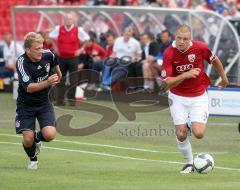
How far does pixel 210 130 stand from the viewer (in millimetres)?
18312

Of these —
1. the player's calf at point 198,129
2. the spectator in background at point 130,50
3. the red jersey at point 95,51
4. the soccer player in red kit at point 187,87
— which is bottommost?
the red jersey at point 95,51

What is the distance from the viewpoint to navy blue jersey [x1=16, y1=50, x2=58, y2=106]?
12.2 meters

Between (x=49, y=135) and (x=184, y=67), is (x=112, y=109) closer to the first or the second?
(x=184, y=67)

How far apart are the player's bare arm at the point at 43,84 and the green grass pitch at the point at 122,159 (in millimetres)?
1128

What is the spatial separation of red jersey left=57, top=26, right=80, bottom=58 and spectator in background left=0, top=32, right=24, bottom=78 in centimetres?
424

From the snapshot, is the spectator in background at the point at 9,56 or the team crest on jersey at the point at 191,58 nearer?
the team crest on jersey at the point at 191,58

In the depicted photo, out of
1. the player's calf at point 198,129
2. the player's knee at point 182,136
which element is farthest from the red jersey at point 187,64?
the player's knee at point 182,136

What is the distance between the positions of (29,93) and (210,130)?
6.73m

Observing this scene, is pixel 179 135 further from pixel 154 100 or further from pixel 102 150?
pixel 154 100

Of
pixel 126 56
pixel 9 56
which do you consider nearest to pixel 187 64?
pixel 126 56

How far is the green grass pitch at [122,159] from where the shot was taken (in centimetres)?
1077

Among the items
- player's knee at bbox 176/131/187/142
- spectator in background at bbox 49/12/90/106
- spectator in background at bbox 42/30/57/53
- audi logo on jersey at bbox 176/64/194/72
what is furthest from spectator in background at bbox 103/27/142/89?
player's knee at bbox 176/131/187/142

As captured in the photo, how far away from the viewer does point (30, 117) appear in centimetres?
1252

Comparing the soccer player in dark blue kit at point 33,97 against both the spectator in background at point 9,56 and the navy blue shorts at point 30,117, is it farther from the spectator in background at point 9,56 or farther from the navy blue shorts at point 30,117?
the spectator in background at point 9,56
